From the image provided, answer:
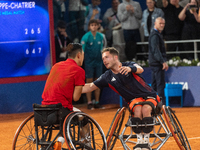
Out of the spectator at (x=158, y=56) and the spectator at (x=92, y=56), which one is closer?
the spectator at (x=158, y=56)

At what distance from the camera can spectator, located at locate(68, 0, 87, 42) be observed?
37.1 ft

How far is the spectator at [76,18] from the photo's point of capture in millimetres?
11312

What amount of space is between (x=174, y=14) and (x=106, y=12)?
1.92 metres

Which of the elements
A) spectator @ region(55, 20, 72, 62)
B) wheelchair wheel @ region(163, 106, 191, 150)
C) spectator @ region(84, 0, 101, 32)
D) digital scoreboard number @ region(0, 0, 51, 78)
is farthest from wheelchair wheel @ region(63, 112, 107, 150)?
spectator @ region(84, 0, 101, 32)

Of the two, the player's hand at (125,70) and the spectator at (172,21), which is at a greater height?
the spectator at (172,21)

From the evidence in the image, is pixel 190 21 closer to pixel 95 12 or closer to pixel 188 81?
pixel 188 81

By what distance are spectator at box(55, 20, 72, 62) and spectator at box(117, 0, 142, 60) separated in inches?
64.2

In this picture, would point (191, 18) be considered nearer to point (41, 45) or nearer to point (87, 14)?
point (87, 14)


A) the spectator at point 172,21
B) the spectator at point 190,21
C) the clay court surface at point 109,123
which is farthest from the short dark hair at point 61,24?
the spectator at point 190,21

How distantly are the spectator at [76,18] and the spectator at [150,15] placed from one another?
1703mm

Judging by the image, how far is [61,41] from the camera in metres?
11.0

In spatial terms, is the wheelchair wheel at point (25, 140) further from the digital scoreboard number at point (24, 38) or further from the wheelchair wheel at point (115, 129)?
the digital scoreboard number at point (24, 38)

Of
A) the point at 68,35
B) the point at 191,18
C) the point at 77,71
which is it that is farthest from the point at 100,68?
the point at 77,71

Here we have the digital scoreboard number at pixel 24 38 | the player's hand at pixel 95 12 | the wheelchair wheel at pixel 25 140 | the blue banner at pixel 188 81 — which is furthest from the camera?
the player's hand at pixel 95 12
